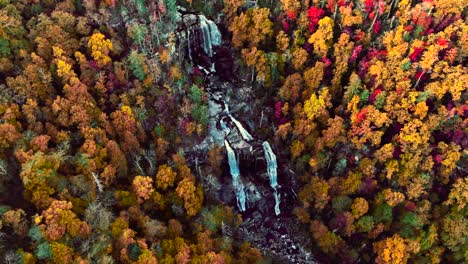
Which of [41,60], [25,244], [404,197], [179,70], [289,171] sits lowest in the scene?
[289,171]

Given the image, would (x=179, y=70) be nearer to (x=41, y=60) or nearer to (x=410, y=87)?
(x=41, y=60)

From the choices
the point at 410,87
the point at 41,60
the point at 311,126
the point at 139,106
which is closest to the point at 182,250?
the point at 139,106

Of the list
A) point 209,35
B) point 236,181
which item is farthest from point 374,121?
point 209,35

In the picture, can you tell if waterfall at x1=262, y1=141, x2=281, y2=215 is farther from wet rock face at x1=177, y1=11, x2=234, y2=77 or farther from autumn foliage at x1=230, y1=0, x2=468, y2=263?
wet rock face at x1=177, y1=11, x2=234, y2=77

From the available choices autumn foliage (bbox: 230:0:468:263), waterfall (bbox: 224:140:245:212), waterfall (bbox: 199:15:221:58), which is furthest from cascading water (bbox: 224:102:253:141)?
waterfall (bbox: 199:15:221:58)

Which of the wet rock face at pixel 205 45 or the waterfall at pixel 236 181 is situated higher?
the wet rock face at pixel 205 45

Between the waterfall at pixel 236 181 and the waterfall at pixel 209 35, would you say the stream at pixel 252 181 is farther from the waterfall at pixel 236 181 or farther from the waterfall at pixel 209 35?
the waterfall at pixel 209 35

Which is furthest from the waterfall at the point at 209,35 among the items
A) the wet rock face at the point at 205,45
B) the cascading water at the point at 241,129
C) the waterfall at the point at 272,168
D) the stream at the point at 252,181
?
the waterfall at the point at 272,168
